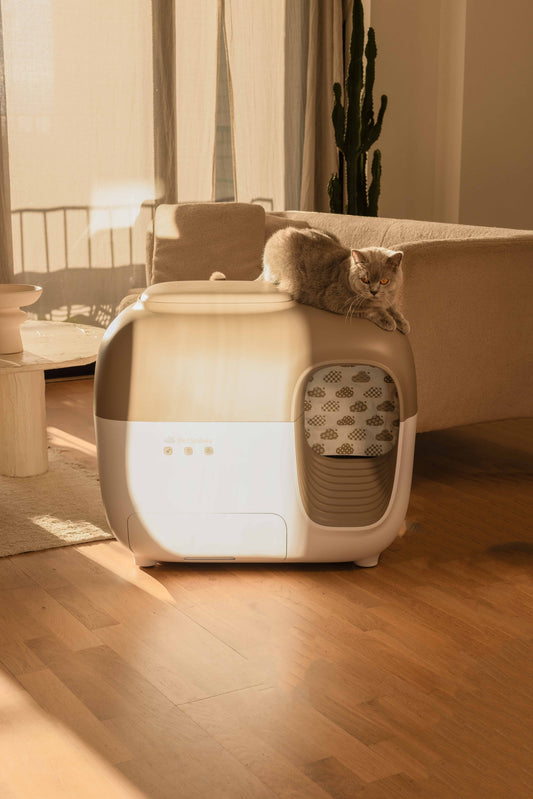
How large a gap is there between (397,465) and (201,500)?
0.46 metres

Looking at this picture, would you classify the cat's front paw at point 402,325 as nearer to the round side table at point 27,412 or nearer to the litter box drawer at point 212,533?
the litter box drawer at point 212,533

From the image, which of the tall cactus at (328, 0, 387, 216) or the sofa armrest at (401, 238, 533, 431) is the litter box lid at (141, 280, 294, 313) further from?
the tall cactus at (328, 0, 387, 216)

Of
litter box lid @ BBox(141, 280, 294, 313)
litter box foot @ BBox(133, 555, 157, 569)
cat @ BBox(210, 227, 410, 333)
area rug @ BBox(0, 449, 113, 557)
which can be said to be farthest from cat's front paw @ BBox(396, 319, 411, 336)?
area rug @ BBox(0, 449, 113, 557)

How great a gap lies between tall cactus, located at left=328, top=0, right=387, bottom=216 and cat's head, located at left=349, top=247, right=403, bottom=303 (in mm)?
2524

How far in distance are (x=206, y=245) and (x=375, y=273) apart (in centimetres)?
168

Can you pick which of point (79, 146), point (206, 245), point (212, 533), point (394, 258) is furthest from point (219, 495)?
point (79, 146)

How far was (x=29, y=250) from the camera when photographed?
14.5 feet

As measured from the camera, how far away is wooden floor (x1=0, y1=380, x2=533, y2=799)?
5.09ft

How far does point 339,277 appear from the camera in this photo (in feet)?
7.61

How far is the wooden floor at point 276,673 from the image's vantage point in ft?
5.09

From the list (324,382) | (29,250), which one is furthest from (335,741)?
(29,250)

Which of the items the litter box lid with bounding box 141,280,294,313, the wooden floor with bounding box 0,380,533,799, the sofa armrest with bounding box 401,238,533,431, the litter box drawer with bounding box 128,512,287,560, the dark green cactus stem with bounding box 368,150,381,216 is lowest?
the wooden floor with bounding box 0,380,533,799

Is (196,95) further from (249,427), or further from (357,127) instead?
(249,427)

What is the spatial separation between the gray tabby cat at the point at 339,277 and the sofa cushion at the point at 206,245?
144cm
